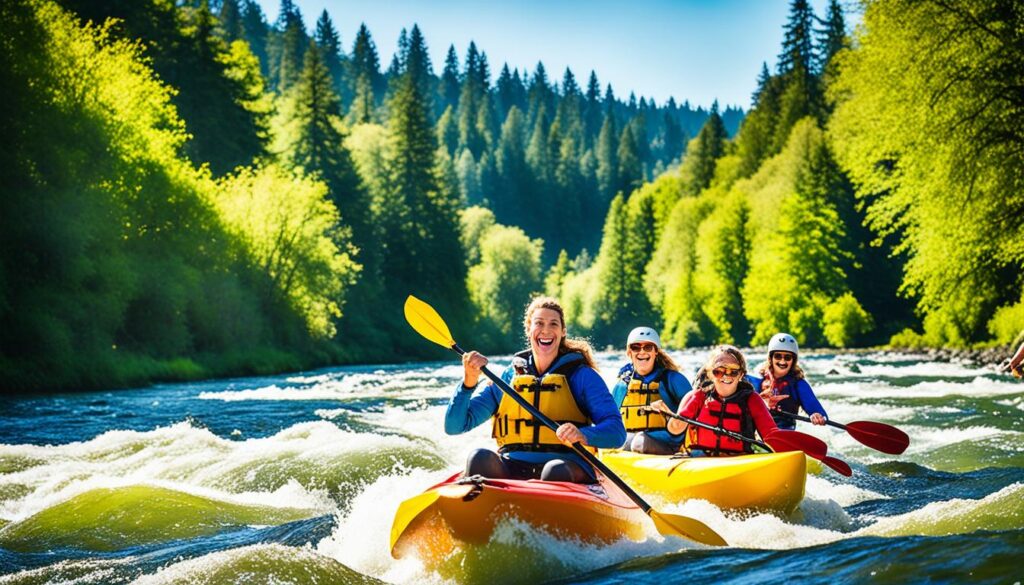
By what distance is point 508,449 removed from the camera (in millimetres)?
5363

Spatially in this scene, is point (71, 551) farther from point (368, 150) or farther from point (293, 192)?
point (368, 150)

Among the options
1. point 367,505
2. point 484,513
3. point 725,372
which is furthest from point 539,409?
point 725,372

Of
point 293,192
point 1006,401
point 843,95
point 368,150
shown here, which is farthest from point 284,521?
point 368,150

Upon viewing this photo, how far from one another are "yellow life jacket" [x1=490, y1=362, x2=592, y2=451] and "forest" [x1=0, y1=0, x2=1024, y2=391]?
13154mm

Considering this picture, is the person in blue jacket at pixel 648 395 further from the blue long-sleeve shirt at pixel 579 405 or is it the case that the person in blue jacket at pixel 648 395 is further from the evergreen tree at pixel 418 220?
the evergreen tree at pixel 418 220

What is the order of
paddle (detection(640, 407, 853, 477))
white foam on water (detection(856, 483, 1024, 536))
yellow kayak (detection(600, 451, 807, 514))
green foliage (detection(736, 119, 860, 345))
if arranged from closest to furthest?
white foam on water (detection(856, 483, 1024, 536)) < yellow kayak (detection(600, 451, 807, 514)) < paddle (detection(640, 407, 853, 477)) < green foliage (detection(736, 119, 860, 345))

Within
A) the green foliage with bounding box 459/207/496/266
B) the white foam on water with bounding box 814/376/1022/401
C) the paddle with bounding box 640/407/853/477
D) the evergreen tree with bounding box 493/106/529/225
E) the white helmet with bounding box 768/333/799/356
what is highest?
the evergreen tree with bounding box 493/106/529/225

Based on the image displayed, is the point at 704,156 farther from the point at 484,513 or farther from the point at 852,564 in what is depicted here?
the point at 484,513

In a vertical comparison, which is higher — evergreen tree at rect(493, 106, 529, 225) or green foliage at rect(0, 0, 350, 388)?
evergreen tree at rect(493, 106, 529, 225)

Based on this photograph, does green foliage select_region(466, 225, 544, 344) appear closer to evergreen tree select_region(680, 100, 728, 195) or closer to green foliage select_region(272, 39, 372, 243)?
evergreen tree select_region(680, 100, 728, 195)

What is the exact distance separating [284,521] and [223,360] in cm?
1952

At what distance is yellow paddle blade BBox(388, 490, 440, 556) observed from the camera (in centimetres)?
454

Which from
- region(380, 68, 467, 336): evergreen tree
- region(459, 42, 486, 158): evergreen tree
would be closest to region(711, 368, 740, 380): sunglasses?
region(380, 68, 467, 336): evergreen tree

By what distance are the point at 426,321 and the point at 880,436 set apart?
13.3ft
